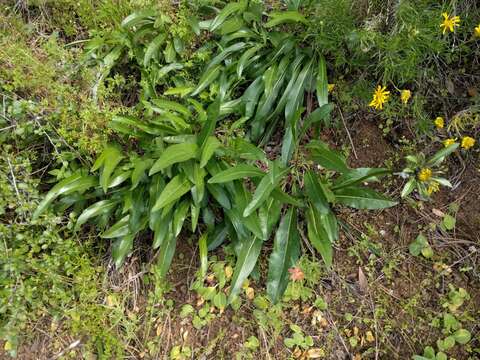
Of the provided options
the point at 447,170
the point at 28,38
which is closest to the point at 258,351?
the point at 447,170

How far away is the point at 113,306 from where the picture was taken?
2408 mm

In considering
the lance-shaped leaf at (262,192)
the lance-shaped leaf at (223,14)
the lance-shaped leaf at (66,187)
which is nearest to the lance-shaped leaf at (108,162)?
the lance-shaped leaf at (66,187)

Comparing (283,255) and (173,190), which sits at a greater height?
(173,190)

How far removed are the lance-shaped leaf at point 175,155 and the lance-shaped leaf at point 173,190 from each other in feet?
0.39

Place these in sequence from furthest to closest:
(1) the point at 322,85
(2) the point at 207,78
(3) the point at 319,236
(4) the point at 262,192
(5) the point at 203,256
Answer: (2) the point at 207,78
(1) the point at 322,85
(5) the point at 203,256
(3) the point at 319,236
(4) the point at 262,192

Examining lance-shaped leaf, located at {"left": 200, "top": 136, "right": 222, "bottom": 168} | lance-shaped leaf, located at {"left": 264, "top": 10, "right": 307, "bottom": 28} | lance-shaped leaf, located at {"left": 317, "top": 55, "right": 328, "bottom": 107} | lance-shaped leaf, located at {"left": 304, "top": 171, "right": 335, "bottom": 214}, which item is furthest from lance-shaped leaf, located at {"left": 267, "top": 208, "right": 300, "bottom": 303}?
lance-shaped leaf, located at {"left": 264, "top": 10, "right": 307, "bottom": 28}

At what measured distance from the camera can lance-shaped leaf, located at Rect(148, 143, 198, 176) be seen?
1983mm

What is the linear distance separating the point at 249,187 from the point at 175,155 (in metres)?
0.56

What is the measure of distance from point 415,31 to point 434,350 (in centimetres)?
164

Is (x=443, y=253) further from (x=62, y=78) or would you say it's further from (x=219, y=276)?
(x=62, y=78)

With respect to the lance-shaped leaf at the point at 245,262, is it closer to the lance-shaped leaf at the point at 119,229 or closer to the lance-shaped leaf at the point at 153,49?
the lance-shaped leaf at the point at 119,229

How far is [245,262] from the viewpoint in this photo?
2.16 metres

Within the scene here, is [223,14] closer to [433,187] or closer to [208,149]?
[208,149]

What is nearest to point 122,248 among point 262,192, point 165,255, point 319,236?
point 165,255
